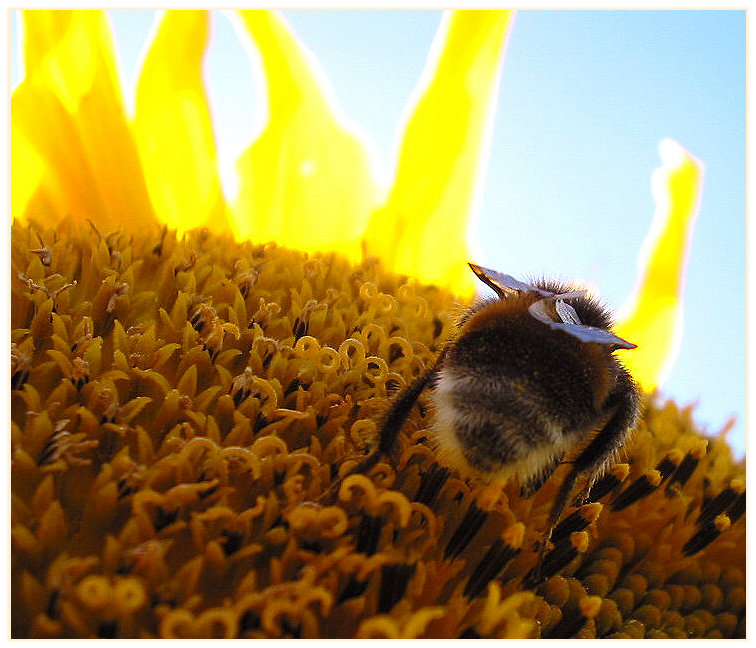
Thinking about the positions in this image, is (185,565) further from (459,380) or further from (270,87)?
(270,87)

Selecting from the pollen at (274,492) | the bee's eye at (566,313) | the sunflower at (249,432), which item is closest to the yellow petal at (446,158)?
the sunflower at (249,432)

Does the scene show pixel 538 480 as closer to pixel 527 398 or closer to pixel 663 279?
pixel 527 398

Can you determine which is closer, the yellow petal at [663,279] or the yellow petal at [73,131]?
the yellow petal at [73,131]

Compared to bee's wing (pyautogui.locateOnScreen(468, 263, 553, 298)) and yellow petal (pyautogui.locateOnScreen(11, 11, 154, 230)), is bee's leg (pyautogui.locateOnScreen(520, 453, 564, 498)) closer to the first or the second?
bee's wing (pyautogui.locateOnScreen(468, 263, 553, 298))

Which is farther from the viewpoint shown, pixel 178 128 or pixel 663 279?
pixel 663 279

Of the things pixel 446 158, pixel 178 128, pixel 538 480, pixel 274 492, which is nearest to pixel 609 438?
pixel 538 480

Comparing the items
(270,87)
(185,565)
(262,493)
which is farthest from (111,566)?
(270,87)

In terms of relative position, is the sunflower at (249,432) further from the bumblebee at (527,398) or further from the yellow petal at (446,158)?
the bumblebee at (527,398)

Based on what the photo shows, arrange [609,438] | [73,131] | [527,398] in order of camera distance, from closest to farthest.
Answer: [527,398] → [609,438] → [73,131]
